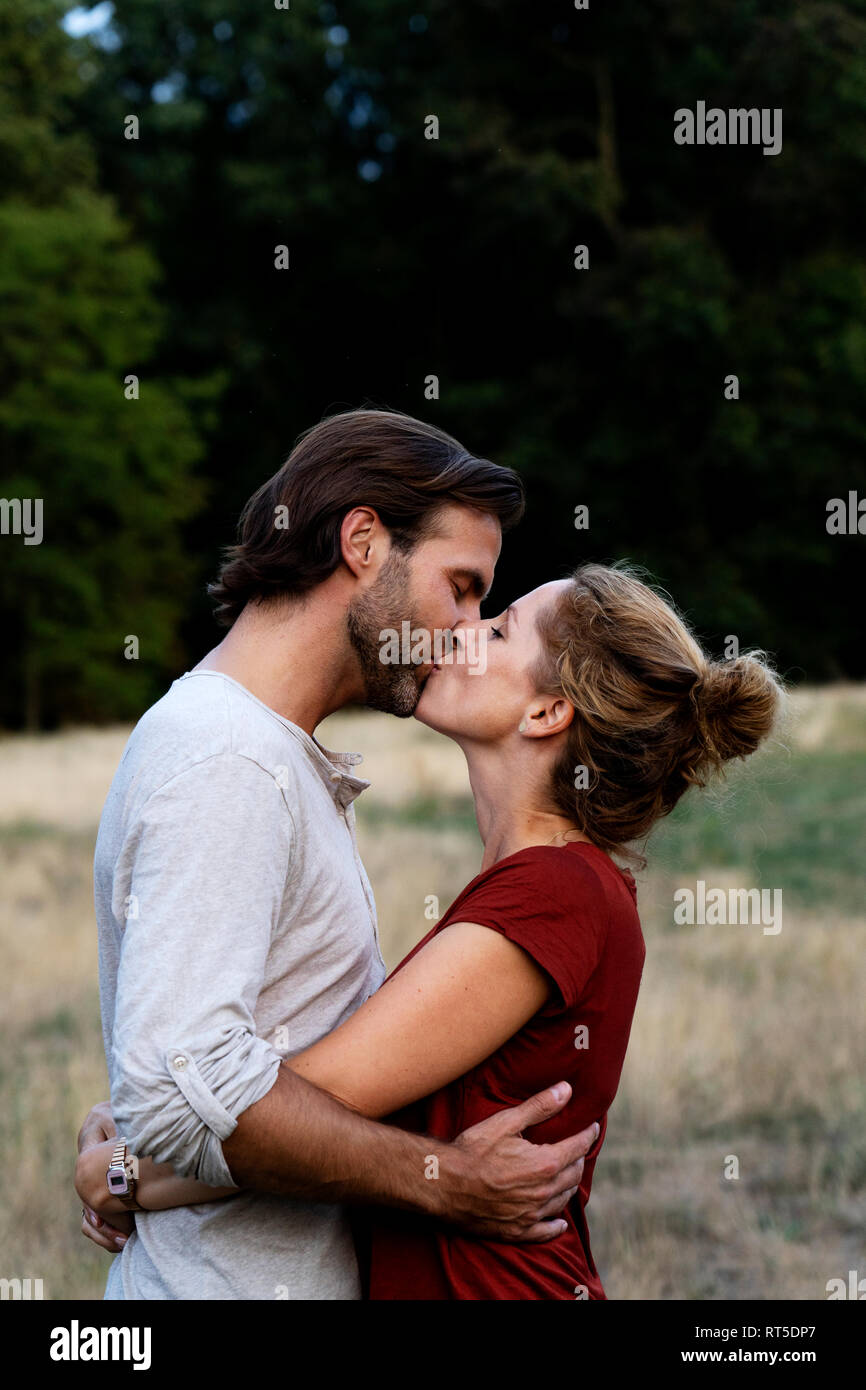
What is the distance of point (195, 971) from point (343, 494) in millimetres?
981

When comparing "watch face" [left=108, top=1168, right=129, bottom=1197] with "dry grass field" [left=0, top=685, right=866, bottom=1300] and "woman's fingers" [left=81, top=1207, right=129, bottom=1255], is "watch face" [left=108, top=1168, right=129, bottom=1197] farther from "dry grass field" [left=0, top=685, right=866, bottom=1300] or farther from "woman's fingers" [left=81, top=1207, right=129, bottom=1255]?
"dry grass field" [left=0, top=685, right=866, bottom=1300]

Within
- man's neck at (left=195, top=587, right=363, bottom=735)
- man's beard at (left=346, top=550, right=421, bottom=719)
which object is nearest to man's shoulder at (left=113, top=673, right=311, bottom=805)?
man's neck at (left=195, top=587, right=363, bottom=735)

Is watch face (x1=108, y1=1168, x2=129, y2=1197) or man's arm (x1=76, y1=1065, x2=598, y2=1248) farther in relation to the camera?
watch face (x1=108, y1=1168, x2=129, y2=1197)

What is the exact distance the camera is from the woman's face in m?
2.80

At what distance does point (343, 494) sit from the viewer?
2.70 meters

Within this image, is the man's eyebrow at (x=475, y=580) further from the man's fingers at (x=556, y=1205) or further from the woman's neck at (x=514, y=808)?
the man's fingers at (x=556, y=1205)

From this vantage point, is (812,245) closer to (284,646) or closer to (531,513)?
(531,513)

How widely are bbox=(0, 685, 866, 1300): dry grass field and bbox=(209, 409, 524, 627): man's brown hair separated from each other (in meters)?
0.82

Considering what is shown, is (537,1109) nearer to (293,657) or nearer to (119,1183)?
(119,1183)
